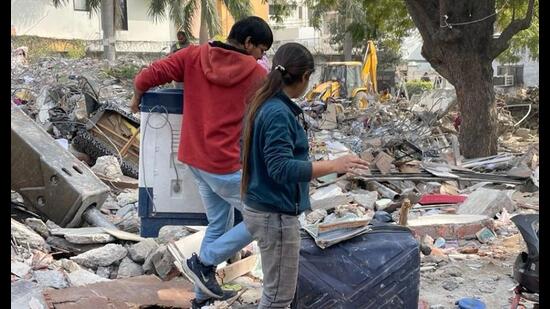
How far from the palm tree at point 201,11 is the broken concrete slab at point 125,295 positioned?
2442 cm

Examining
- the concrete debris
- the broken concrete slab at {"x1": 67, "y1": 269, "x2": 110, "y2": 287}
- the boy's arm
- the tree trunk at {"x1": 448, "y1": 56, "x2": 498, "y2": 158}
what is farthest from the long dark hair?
the tree trunk at {"x1": 448, "y1": 56, "x2": 498, "y2": 158}

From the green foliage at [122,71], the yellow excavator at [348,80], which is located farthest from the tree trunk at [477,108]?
the green foliage at [122,71]

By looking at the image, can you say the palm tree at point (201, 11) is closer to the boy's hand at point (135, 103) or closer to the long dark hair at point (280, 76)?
the boy's hand at point (135, 103)

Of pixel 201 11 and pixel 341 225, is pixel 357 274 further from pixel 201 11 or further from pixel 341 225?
pixel 201 11

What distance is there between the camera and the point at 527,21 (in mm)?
11539

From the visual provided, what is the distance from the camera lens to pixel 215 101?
3.93 meters

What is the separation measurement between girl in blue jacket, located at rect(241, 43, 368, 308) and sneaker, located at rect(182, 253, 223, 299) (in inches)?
35.1

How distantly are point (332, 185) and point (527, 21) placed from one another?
17.7ft

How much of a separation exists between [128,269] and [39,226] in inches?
43.4

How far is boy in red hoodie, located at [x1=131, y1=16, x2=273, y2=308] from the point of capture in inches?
153

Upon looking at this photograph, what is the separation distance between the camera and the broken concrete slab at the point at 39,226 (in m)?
5.56

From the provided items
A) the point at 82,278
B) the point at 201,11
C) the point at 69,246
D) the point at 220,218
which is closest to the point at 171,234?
the point at 69,246
